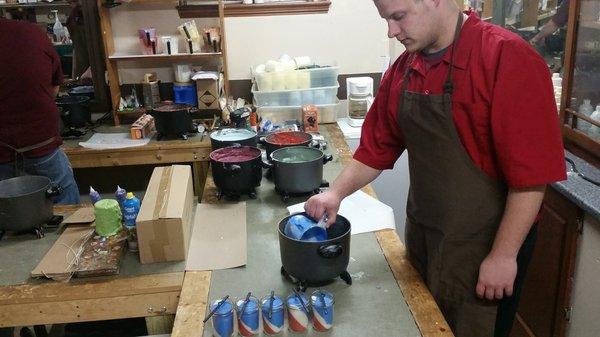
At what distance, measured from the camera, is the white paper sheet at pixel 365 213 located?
169 cm

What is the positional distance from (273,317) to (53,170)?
1759mm

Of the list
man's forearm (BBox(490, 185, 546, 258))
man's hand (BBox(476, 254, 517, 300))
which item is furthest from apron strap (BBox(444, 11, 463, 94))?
man's hand (BBox(476, 254, 517, 300))

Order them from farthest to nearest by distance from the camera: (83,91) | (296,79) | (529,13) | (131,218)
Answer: (83,91), (296,79), (529,13), (131,218)

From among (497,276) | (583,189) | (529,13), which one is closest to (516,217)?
(497,276)

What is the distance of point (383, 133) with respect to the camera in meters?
1.52

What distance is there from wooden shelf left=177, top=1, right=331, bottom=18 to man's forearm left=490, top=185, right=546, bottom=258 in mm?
2239

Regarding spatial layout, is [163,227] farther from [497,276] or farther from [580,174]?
[580,174]

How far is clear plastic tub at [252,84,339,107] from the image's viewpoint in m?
3.00

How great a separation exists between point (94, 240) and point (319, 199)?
0.73 m

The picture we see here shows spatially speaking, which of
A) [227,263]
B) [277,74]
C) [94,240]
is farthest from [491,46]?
[277,74]

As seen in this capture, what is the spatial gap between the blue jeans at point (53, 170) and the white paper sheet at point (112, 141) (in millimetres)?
253

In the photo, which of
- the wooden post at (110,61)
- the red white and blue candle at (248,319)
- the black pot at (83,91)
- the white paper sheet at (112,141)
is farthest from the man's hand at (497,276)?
the black pot at (83,91)

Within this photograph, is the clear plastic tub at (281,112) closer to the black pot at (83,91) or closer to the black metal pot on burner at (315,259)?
the black pot at (83,91)

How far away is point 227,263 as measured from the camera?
1490 mm
